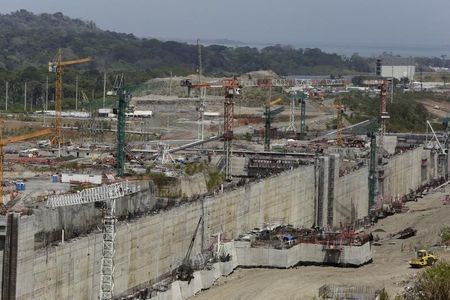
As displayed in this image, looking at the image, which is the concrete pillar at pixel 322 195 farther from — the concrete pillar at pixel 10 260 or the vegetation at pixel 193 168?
the concrete pillar at pixel 10 260

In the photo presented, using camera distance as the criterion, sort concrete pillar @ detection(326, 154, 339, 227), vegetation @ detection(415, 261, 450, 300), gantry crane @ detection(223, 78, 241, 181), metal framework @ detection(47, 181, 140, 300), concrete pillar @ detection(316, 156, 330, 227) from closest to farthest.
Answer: metal framework @ detection(47, 181, 140, 300)
vegetation @ detection(415, 261, 450, 300)
concrete pillar @ detection(316, 156, 330, 227)
concrete pillar @ detection(326, 154, 339, 227)
gantry crane @ detection(223, 78, 241, 181)

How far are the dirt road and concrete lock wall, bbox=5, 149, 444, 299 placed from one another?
8.89 feet

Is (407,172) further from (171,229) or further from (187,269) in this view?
(187,269)

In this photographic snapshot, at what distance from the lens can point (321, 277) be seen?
5697 cm

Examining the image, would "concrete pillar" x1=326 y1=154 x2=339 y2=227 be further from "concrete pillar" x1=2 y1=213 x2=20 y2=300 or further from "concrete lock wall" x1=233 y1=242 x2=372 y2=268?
"concrete pillar" x1=2 y1=213 x2=20 y2=300

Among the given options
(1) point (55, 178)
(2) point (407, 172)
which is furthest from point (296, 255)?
(2) point (407, 172)

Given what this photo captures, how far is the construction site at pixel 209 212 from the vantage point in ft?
152

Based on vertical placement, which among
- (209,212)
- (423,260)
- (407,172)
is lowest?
(423,260)

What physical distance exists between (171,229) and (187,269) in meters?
2.24

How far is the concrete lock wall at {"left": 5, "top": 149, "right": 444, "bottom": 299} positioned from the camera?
4356 cm

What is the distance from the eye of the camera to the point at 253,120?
5157 inches

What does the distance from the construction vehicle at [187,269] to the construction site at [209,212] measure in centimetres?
8

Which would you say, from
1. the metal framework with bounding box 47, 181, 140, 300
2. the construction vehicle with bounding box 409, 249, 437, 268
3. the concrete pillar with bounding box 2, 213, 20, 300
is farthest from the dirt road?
the concrete pillar with bounding box 2, 213, 20, 300

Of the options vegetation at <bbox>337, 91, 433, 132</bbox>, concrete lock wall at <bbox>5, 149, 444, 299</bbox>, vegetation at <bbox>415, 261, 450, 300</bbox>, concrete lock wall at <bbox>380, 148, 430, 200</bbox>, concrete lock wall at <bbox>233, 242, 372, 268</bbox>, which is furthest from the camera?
vegetation at <bbox>337, 91, 433, 132</bbox>
